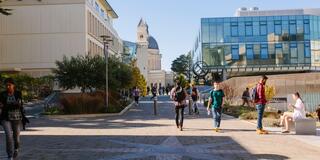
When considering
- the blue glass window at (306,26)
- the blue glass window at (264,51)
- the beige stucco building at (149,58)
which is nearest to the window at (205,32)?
the blue glass window at (264,51)

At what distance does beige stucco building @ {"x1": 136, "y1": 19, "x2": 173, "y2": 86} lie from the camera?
470 feet

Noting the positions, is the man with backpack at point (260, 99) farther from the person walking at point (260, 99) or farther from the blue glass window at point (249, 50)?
the blue glass window at point (249, 50)

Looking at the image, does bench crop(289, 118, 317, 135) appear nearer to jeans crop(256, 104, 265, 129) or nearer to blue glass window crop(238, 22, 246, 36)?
jeans crop(256, 104, 265, 129)

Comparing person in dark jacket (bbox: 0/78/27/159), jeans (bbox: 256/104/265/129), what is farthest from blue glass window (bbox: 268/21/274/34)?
person in dark jacket (bbox: 0/78/27/159)

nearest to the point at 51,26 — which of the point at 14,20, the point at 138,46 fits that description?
the point at 14,20

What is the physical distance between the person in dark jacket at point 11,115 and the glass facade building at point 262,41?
65.5m

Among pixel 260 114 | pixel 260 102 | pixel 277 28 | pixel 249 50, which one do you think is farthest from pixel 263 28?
pixel 260 114

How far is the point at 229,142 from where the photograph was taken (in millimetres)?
13266

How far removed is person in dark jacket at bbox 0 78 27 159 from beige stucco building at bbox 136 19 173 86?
125855mm

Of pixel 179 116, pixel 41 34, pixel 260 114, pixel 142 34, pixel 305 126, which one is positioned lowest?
pixel 305 126

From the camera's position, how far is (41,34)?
56.7 meters

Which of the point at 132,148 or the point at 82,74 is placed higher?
the point at 82,74

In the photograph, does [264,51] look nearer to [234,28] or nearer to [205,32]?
[234,28]

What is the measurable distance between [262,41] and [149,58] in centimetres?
9070
